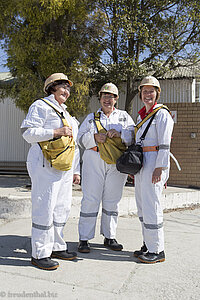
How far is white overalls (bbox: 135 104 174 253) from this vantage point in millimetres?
3650

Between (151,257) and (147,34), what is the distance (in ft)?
18.5

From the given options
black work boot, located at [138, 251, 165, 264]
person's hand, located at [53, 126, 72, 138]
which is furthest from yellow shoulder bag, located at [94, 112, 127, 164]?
black work boot, located at [138, 251, 165, 264]

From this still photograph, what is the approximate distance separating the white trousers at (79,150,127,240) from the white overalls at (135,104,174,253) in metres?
0.46

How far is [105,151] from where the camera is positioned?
13.3ft

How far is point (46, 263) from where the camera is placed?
3.34 meters

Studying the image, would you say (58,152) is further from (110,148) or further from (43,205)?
(110,148)

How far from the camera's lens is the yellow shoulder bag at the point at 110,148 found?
4023mm

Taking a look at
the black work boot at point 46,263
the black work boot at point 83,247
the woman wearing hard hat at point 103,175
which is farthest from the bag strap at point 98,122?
the black work boot at point 46,263

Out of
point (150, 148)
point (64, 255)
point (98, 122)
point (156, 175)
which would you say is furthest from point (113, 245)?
point (98, 122)

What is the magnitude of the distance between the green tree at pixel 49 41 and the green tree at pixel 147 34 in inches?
21.1

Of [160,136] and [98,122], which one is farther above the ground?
[98,122]

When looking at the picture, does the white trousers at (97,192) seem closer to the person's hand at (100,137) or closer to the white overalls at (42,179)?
the person's hand at (100,137)

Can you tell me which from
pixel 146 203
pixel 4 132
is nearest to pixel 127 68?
pixel 146 203

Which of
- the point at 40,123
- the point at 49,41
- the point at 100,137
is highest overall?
the point at 49,41
